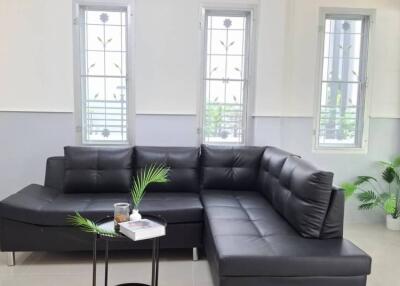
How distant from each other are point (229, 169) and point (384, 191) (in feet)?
6.15

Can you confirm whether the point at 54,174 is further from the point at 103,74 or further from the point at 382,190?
the point at 382,190

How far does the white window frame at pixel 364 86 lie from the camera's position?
12.8ft

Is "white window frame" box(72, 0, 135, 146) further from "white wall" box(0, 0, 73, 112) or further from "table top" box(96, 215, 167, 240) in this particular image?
"table top" box(96, 215, 167, 240)

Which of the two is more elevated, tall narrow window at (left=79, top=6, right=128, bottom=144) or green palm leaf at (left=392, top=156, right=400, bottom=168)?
tall narrow window at (left=79, top=6, right=128, bottom=144)

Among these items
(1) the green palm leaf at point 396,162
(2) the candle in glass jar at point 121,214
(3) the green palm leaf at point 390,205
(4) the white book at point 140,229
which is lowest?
(3) the green palm leaf at point 390,205

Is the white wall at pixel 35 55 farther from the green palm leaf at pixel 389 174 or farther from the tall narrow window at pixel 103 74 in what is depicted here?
the green palm leaf at pixel 389 174

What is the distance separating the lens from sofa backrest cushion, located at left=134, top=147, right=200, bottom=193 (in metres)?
3.47

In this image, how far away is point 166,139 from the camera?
3898 mm

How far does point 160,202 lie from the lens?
3.07 meters

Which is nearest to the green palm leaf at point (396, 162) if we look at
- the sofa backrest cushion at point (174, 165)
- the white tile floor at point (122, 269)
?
the white tile floor at point (122, 269)

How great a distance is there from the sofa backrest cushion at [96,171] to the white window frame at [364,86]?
6.90 ft

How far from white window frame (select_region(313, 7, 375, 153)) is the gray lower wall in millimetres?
67

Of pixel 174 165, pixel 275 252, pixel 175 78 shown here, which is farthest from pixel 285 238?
pixel 175 78

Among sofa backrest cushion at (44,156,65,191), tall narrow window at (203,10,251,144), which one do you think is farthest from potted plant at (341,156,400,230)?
Result: sofa backrest cushion at (44,156,65,191)
